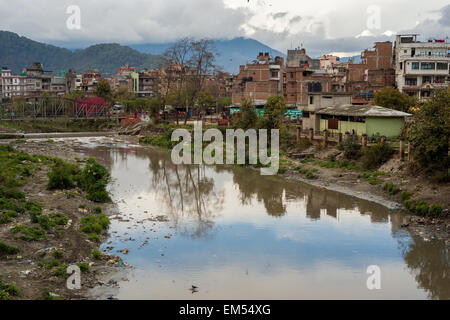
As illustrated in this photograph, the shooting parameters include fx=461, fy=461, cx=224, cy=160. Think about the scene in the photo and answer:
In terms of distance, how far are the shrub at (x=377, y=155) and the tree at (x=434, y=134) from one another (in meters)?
4.13

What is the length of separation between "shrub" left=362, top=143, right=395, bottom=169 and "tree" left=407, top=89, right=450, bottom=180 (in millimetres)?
4128

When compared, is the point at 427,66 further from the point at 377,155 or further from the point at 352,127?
the point at 377,155

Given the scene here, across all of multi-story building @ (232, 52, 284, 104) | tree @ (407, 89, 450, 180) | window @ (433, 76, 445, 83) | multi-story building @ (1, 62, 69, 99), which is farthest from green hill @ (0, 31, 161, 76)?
tree @ (407, 89, 450, 180)

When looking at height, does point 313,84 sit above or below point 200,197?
above

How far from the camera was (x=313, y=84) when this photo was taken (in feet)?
148

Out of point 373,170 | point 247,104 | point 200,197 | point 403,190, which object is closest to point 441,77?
point 247,104

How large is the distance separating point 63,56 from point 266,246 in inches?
7199

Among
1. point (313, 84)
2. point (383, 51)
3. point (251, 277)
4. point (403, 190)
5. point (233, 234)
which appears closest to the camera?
point (251, 277)

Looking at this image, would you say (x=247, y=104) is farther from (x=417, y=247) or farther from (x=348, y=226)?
(x=417, y=247)

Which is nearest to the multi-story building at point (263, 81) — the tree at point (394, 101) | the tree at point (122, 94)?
the tree at point (394, 101)

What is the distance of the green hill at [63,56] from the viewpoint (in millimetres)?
166250

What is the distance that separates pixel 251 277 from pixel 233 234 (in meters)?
4.00

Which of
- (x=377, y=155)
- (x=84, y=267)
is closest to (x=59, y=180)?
(x=84, y=267)

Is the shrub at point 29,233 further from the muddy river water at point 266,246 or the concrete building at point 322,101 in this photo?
the concrete building at point 322,101
